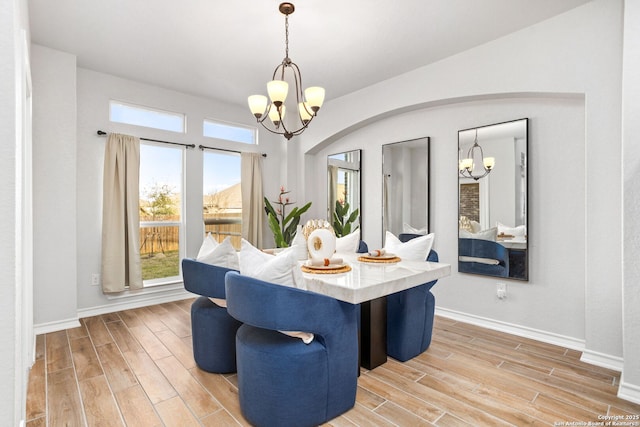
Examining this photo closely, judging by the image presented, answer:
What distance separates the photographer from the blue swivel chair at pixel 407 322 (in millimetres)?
2648

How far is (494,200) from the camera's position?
333cm

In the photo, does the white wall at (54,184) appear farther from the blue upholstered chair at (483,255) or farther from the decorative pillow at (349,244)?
the blue upholstered chair at (483,255)

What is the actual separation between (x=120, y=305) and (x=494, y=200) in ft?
14.6

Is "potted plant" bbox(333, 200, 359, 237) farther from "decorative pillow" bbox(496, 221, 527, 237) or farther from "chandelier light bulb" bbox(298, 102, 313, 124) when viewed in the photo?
"chandelier light bulb" bbox(298, 102, 313, 124)

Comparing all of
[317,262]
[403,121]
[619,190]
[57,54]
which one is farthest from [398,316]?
[57,54]

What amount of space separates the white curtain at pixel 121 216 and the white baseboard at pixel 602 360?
460 cm

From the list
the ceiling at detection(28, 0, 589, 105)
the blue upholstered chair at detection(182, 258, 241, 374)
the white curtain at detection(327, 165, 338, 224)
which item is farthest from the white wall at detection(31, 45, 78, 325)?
the white curtain at detection(327, 165, 338, 224)

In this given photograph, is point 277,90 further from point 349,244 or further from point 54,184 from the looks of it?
point 54,184

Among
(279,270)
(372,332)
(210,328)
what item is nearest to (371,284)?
(279,270)

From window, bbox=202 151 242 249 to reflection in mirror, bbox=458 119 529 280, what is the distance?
Result: 3.20 meters

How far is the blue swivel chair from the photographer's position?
2.65m

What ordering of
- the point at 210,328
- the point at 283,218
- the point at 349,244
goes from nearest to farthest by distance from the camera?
the point at 210,328, the point at 349,244, the point at 283,218

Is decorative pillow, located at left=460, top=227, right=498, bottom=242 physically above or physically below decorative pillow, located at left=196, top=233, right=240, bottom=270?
above

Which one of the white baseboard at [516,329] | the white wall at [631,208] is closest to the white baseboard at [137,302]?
the white baseboard at [516,329]
